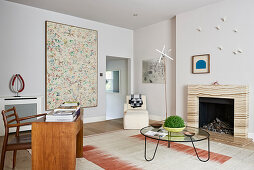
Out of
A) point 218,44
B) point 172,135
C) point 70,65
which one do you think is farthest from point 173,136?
point 70,65

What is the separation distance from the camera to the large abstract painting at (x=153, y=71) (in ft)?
17.4

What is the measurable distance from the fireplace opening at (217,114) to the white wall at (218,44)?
393 millimetres

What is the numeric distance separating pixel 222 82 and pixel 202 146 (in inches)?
59.4

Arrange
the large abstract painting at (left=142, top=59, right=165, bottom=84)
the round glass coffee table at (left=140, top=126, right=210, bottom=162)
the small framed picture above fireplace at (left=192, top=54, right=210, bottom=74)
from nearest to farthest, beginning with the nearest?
1. the round glass coffee table at (left=140, top=126, right=210, bottom=162)
2. the small framed picture above fireplace at (left=192, top=54, right=210, bottom=74)
3. the large abstract painting at (left=142, top=59, right=165, bottom=84)

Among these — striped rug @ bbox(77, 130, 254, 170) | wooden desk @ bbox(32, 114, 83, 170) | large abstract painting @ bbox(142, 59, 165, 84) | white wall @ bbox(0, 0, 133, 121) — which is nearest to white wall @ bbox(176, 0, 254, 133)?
large abstract painting @ bbox(142, 59, 165, 84)

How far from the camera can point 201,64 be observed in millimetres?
4199

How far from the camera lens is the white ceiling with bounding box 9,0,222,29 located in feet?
13.0

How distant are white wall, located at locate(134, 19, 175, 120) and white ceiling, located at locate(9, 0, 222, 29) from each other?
37cm

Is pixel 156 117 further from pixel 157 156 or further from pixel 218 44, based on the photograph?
pixel 157 156

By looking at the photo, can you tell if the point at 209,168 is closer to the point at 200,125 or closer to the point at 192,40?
the point at 200,125

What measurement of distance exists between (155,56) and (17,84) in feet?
11.8

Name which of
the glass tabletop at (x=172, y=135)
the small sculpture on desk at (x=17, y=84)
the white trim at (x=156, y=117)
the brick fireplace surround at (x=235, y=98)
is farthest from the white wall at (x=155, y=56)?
the small sculpture on desk at (x=17, y=84)

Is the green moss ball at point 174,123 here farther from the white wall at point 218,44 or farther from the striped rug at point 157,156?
the white wall at point 218,44

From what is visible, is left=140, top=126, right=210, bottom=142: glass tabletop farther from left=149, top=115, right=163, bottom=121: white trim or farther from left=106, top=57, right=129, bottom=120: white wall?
left=106, top=57, right=129, bottom=120: white wall
